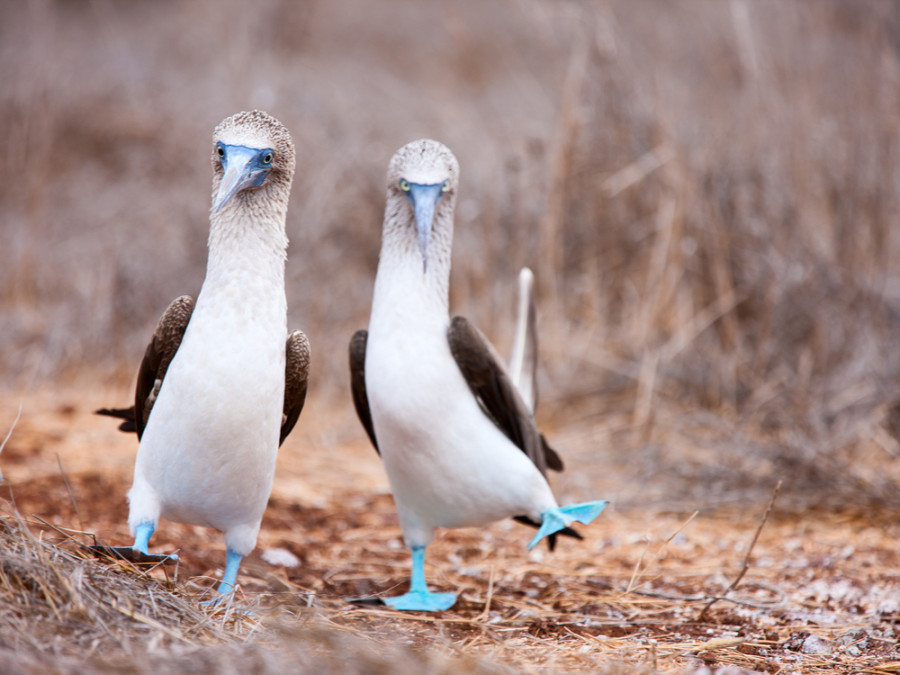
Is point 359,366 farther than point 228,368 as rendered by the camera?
Yes

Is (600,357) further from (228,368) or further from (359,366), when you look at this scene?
(228,368)

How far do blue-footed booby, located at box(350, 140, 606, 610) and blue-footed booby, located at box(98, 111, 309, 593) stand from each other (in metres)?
0.49

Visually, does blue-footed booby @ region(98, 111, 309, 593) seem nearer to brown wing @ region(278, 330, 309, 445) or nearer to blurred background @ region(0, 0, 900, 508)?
brown wing @ region(278, 330, 309, 445)

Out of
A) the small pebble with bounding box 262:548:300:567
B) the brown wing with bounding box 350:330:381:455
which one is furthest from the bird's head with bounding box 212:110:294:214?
the small pebble with bounding box 262:548:300:567

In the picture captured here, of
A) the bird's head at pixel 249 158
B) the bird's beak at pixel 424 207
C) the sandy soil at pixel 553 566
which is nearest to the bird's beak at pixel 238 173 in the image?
the bird's head at pixel 249 158

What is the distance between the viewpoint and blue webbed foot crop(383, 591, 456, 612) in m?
3.22

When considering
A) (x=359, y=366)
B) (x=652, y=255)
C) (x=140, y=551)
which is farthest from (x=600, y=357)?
(x=140, y=551)

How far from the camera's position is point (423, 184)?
Answer: 3277 mm

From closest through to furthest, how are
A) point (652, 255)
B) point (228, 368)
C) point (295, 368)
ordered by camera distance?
point (228, 368) < point (295, 368) < point (652, 255)

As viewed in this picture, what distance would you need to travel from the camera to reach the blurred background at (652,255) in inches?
200

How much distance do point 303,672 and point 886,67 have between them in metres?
5.25

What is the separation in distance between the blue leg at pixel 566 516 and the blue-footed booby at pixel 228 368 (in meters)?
1.11

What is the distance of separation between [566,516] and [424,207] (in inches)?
50.7

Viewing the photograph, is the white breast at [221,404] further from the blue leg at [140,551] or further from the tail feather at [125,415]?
the tail feather at [125,415]
